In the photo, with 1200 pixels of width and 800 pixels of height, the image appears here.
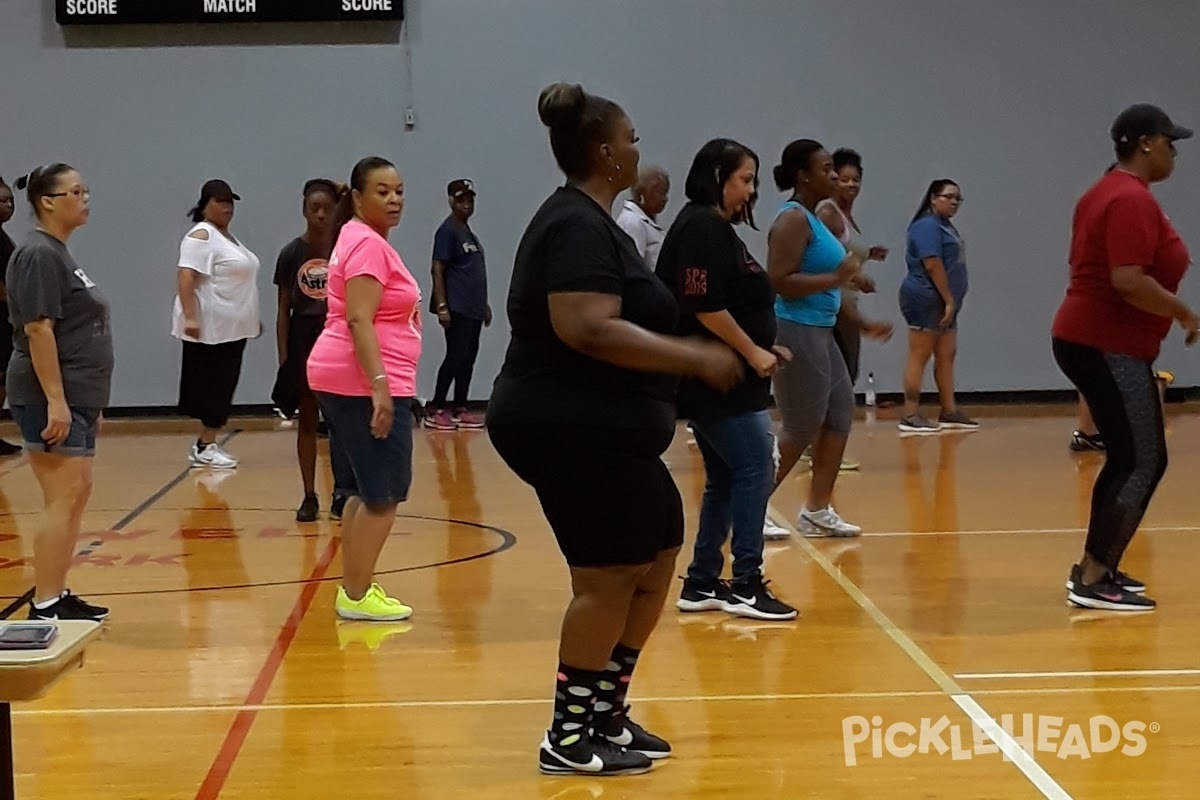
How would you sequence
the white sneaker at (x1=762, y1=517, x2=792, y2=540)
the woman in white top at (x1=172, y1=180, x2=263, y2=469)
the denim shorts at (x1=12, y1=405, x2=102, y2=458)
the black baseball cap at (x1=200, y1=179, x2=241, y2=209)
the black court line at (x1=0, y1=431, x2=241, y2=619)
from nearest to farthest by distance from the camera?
the denim shorts at (x1=12, y1=405, x2=102, y2=458) < the black court line at (x1=0, y1=431, x2=241, y2=619) < the white sneaker at (x1=762, y1=517, x2=792, y2=540) < the black baseball cap at (x1=200, y1=179, x2=241, y2=209) < the woman in white top at (x1=172, y1=180, x2=263, y2=469)

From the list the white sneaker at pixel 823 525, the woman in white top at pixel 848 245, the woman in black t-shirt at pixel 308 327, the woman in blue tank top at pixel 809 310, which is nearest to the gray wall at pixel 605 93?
the woman in white top at pixel 848 245

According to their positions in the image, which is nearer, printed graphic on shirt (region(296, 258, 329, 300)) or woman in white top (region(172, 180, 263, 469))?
printed graphic on shirt (region(296, 258, 329, 300))

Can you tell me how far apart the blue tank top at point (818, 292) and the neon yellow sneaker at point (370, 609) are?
1859 mm

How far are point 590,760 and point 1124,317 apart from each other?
2466 mm

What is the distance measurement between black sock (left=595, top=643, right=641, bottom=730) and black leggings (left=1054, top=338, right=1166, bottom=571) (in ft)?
6.95

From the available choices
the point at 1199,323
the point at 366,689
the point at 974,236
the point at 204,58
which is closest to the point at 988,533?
the point at 1199,323

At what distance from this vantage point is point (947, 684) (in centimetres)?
420

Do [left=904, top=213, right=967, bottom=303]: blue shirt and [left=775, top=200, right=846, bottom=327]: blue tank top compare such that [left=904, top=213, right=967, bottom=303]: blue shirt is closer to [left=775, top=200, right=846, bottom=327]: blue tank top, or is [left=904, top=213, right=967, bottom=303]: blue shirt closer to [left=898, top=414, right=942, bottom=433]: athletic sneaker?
[left=898, top=414, right=942, bottom=433]: athletic sneaker

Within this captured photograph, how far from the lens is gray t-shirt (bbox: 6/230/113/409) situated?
4.66 metres

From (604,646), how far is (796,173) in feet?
8.95

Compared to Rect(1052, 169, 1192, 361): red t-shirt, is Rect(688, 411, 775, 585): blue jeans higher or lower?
lower

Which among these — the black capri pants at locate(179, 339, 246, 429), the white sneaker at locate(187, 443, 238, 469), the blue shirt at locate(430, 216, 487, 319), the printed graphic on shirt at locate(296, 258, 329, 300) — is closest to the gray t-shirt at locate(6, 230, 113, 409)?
the printed graphic on shirt at locate(296, 258, 329, 300)

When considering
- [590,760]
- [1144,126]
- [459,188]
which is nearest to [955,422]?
[459,188]

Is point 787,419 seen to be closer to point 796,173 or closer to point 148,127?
point 796,173
